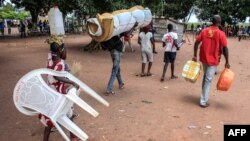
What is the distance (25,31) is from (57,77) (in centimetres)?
2779

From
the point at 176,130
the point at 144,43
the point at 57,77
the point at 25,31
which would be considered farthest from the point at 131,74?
the point at 25,31

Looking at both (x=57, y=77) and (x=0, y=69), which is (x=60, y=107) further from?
(x=0, y=69)

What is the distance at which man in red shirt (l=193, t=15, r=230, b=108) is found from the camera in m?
7.81

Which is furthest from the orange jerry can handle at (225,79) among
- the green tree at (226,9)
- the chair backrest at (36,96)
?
the green tree at (226,9)

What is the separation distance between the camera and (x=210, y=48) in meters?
7.89

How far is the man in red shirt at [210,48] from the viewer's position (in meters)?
7.81

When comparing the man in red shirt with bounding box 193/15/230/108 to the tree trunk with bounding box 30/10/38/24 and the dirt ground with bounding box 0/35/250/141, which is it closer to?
the dirt ground with bounding box 0/35/250/141

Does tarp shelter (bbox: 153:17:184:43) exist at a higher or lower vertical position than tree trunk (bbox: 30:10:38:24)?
lower

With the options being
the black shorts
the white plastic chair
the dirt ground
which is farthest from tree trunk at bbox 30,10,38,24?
the white plastic chair

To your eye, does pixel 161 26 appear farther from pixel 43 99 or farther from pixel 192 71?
pixel 43 99

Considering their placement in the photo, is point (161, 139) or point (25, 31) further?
point (25, 31)

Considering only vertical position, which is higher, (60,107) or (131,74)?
(60,107)

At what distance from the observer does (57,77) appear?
16.5 feet

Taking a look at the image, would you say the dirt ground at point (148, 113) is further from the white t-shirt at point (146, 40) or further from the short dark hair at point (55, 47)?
the short dark hair at point (55, 47)
